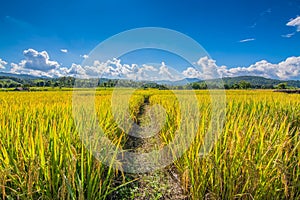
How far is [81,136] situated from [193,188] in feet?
4.07

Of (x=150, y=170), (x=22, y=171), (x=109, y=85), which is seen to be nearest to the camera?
(x=22, y=171)

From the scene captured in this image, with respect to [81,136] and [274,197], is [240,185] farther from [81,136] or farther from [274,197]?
[81,136]

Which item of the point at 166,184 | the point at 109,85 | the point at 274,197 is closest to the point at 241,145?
the point at 274,197

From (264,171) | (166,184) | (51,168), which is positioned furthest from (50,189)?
(264,171)

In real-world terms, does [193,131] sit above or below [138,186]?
above

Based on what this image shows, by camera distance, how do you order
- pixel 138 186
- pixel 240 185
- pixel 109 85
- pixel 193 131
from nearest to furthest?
pixel 240 185 < pixel 193 131 < pixel 138 186 < pixel 109 85

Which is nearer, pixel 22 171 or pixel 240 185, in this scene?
pixel 22 171

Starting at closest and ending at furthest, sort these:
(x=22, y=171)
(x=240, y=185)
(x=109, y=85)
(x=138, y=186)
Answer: (x=22, y=171) < (x=240, y=185) < (x=138, y=186) < (x=109, y=85)

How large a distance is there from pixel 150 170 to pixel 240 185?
4.86 ft

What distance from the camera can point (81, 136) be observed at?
229 cm

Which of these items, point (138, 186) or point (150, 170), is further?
point (150, 170)

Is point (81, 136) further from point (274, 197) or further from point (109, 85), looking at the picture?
point (109, 85)

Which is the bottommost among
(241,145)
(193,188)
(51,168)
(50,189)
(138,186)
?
(138,186)

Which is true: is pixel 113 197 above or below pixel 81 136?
below
